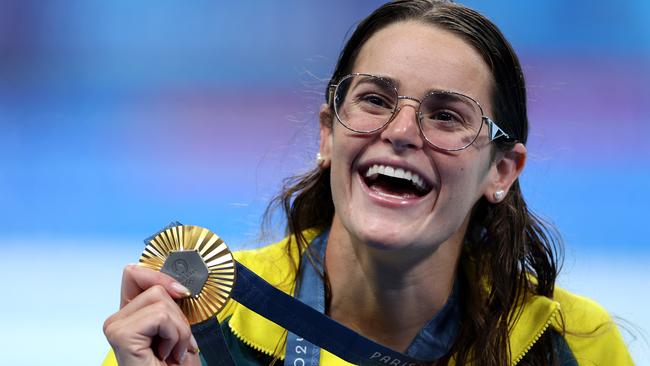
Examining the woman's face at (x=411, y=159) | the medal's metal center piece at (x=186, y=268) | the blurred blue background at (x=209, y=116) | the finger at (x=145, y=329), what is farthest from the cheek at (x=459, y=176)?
the blurred blue background at (x=209, y=116)

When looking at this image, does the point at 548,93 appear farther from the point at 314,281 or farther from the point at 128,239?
the point at 314,281

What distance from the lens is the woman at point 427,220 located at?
2.36 metres

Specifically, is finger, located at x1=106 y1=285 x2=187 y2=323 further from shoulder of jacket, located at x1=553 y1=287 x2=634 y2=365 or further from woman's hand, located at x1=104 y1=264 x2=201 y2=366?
shoulder of jacket, located at x1=553 y1=287 x2=634 y2=365

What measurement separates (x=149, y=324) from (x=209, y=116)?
11.6 ft

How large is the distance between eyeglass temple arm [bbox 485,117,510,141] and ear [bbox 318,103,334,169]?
41 centimetres

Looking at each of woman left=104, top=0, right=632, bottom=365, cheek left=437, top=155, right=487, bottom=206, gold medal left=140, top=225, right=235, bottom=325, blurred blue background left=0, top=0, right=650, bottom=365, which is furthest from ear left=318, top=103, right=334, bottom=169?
blurred blue background left=0, top=0, right=650, bottom=365

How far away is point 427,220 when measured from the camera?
2.37m

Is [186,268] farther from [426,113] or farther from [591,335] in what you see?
[591,335]

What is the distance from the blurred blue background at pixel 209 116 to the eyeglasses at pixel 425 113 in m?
2.11

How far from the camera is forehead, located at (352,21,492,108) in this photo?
2.37 m

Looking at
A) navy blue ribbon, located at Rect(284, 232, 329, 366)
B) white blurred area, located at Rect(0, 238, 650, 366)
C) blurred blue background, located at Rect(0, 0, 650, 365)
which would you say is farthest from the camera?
blurred blue background, located at Rect(0, 0, 650, 365)

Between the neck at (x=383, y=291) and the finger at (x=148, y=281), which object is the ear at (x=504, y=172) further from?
the finger at (x=148, y=281)

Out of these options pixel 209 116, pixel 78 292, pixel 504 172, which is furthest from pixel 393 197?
pixel 209 116

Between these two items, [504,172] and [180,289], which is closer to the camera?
[180,289]
